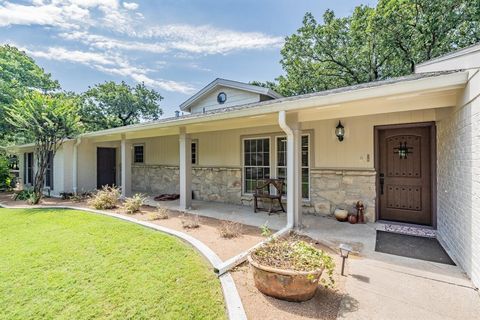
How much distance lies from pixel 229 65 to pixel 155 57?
4.18 m

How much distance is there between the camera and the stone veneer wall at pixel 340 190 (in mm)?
5586

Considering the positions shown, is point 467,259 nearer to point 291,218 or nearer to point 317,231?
point 317,231

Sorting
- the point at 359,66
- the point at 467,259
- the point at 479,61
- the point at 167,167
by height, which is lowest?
the point at 467,259

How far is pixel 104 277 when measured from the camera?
10.6ft

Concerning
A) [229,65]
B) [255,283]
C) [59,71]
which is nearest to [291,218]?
[255,283]

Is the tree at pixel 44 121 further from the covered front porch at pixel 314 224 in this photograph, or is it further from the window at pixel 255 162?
the window at pixel 255 162

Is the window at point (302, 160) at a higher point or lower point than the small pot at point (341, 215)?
higher

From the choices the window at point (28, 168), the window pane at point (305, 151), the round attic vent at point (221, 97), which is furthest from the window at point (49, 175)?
the window pane at point (305, 151)

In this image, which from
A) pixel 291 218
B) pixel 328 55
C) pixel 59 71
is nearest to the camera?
pixel 291 218

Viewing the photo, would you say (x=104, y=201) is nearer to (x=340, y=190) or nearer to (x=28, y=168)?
(x=340, y=190)

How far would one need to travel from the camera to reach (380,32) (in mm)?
11625

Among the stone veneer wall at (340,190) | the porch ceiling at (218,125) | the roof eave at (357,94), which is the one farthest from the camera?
the stone veneer wall at (340,190)

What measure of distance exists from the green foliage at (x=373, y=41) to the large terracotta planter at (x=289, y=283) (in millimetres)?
12956

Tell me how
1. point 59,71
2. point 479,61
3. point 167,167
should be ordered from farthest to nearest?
→ point 59,71, point 167,167, point 479,61
